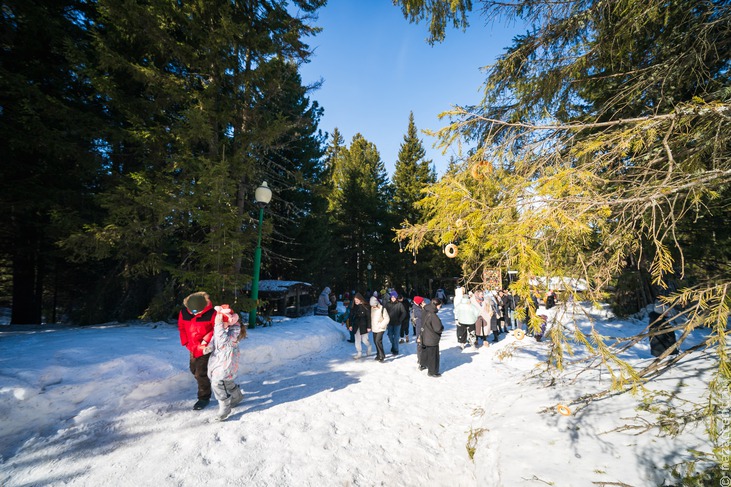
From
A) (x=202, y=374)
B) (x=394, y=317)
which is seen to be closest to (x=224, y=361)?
(x=202, y=374)

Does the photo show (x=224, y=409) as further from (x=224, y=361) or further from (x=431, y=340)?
(x=431, y=340)

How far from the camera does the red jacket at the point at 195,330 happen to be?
4.55 m

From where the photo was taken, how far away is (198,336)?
4555mm

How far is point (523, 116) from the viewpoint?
17.2 feet

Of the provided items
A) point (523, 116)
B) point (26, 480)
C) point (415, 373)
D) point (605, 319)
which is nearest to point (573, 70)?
point (523, 116)

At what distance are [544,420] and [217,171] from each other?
28.7 ft

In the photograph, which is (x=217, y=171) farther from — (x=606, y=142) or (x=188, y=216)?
(x=606, y=142)

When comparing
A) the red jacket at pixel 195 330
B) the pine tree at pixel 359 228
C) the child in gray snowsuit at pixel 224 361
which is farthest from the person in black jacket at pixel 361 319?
the pine tree at pixel 359 228

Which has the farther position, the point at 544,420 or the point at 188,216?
the point at 188,216

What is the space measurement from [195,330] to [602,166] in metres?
6.28

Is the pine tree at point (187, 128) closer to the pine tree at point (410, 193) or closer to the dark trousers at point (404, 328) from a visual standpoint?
the dark trousers at point (404, 328)

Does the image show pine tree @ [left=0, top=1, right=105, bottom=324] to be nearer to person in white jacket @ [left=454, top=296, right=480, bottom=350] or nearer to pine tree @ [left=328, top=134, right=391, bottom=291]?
person in white jacket @ [left=454, top=296, right=480, bottom=350]

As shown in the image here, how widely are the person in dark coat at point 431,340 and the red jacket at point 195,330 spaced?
467 centimetres

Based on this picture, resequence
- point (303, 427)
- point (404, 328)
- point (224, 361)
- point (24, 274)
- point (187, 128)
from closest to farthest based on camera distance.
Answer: point (303, 427) < point (224, 361) < point (187, 128) < point (24, 274) < point (404, 328)
